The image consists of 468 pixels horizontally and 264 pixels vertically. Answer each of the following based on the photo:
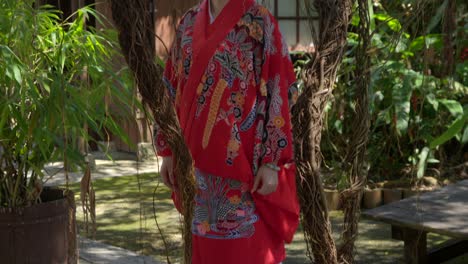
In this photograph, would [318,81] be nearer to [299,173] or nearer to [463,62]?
[299,173]

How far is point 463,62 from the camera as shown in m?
6.08

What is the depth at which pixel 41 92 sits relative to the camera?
3.49 m

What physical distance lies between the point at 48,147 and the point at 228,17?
1.36 m

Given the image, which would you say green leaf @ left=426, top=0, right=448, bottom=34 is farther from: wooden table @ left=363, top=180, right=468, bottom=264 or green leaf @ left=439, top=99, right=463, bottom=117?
green leaf @ left=439, top=99, right=463, bottom=117

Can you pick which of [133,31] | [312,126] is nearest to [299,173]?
[312,126]

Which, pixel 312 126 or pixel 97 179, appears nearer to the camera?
pixel 312 126

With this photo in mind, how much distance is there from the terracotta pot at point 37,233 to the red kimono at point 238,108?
3.73 feet

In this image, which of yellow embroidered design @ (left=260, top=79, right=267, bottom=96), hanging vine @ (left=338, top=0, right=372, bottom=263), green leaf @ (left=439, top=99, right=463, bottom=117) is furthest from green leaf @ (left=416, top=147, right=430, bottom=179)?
yellow embroidered design @ (left=260, top=79, right=267, bottom=96)

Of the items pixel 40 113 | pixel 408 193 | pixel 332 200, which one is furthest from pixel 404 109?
pixel 40 113

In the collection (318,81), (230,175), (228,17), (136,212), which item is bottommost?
(136,212)

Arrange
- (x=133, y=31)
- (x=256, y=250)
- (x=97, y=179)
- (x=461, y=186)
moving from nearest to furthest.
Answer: (x=133, y=31) < (x=256, y=250) < (x=461, y=186) < (x=97, y=179)

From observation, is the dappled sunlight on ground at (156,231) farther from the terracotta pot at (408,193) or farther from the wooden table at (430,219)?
the terracotta pot at (408,193)

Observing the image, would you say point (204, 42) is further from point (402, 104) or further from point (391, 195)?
point (391, 195)

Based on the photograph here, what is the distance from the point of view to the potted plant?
337 centimetres
